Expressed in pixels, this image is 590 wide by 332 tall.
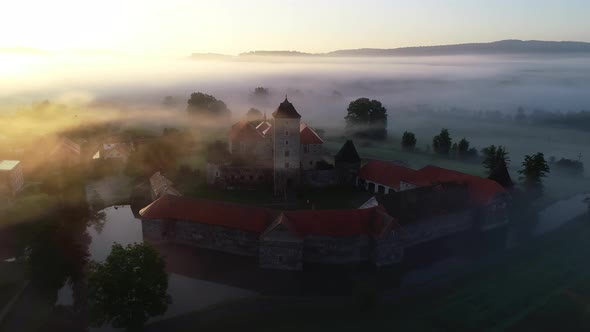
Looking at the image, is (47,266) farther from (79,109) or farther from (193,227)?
(79,109)

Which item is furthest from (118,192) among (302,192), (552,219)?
(552,219)

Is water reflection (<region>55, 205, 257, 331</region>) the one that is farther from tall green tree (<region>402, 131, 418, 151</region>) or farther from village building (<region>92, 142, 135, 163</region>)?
tall green tree (<region>402, 131, 418, 151</region>)

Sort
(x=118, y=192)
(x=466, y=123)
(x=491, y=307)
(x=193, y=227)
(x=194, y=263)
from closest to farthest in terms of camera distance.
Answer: (x=491, y=307) < (x=194, y=263) < (x=193, y=227) < (x=118, y=192) < (x=466, y=123)

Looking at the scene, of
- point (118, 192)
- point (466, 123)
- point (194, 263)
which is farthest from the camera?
point (466, 123)

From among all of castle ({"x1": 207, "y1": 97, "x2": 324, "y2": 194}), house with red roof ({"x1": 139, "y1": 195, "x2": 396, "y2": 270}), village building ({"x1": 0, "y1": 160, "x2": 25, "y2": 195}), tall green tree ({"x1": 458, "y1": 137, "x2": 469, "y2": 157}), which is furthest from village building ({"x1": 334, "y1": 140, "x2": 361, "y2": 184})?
village building ({"x1": 0, "y1": 160, "x2": 25, "y2": 195})

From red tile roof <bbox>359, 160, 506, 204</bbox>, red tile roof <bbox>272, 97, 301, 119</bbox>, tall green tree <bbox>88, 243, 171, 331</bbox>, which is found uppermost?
red tile roof <bbox>272, 97, 301, 119</bbox>

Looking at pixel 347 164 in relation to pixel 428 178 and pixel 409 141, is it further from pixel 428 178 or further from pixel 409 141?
→ pixel 409 141

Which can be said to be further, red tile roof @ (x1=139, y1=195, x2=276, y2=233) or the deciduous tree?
the deciduous tree
